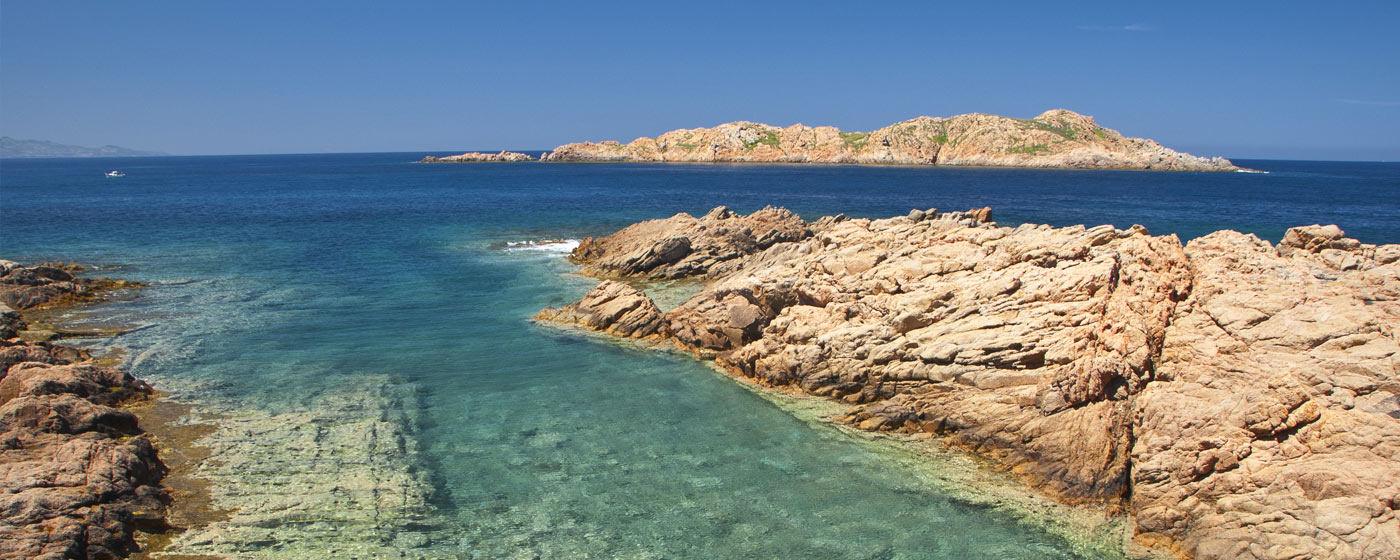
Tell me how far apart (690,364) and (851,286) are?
18.2 feet

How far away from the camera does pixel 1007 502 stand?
49.5 feet

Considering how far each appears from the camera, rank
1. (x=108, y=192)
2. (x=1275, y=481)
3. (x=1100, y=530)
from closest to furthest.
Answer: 1. (x=1275, y=481)
2. (x=1100, y=530)
3. (x=108, y=192)

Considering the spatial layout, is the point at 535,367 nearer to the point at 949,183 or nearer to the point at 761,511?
the point at 761,511

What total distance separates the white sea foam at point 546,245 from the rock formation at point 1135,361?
22714 mm

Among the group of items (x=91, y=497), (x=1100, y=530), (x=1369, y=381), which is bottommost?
(x=1100, y=530)

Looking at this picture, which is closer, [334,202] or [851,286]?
[851,286]

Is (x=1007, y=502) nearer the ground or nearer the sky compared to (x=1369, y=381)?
nearer the ground

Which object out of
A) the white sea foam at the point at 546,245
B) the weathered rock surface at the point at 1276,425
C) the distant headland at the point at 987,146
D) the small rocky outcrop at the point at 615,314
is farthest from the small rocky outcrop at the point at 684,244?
the distant headland at the point at 987,146

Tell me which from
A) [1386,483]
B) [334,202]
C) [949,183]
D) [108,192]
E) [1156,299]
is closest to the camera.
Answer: [1386,483]

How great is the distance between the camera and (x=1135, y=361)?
53.8 ft

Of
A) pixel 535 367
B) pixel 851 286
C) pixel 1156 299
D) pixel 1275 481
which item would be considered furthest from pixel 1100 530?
pixel 535 367

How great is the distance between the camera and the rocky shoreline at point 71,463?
39.8 feet

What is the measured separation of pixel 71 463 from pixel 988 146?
17533cm

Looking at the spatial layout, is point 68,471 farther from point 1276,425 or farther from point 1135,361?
point 1276,425
